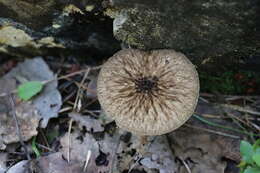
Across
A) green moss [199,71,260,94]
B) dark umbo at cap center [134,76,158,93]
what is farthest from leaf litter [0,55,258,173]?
dark umbo at cap center [134,76,158,93]

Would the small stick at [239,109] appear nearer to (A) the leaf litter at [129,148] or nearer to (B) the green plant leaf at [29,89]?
(A) the leaf litter at [129,148]

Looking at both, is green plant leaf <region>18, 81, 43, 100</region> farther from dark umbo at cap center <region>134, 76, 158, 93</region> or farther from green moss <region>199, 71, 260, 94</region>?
green moss <region>199, 71, 260, 94</region>

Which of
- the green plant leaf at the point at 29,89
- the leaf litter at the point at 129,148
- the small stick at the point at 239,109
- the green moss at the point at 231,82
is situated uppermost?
the green moss at the point at 231,82

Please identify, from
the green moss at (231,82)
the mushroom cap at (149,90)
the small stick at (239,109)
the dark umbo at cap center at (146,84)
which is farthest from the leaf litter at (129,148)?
the dark umbo at cap center at (146,84)

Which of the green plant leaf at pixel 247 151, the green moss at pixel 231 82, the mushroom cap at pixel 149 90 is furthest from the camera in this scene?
the green moss at pixel 231 82

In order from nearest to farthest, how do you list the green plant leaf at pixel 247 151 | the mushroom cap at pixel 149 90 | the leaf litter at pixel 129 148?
the green plant leaf at pixel 247 151
the mushroom cap at pixel 149 90
the leaf litter at pixel 129 148

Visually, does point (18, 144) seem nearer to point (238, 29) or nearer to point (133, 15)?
point (133, 15)

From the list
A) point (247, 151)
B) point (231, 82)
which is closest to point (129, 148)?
point (247, 151)

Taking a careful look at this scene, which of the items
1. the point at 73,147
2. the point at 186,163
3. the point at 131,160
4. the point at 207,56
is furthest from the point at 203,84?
the point at 73,147
